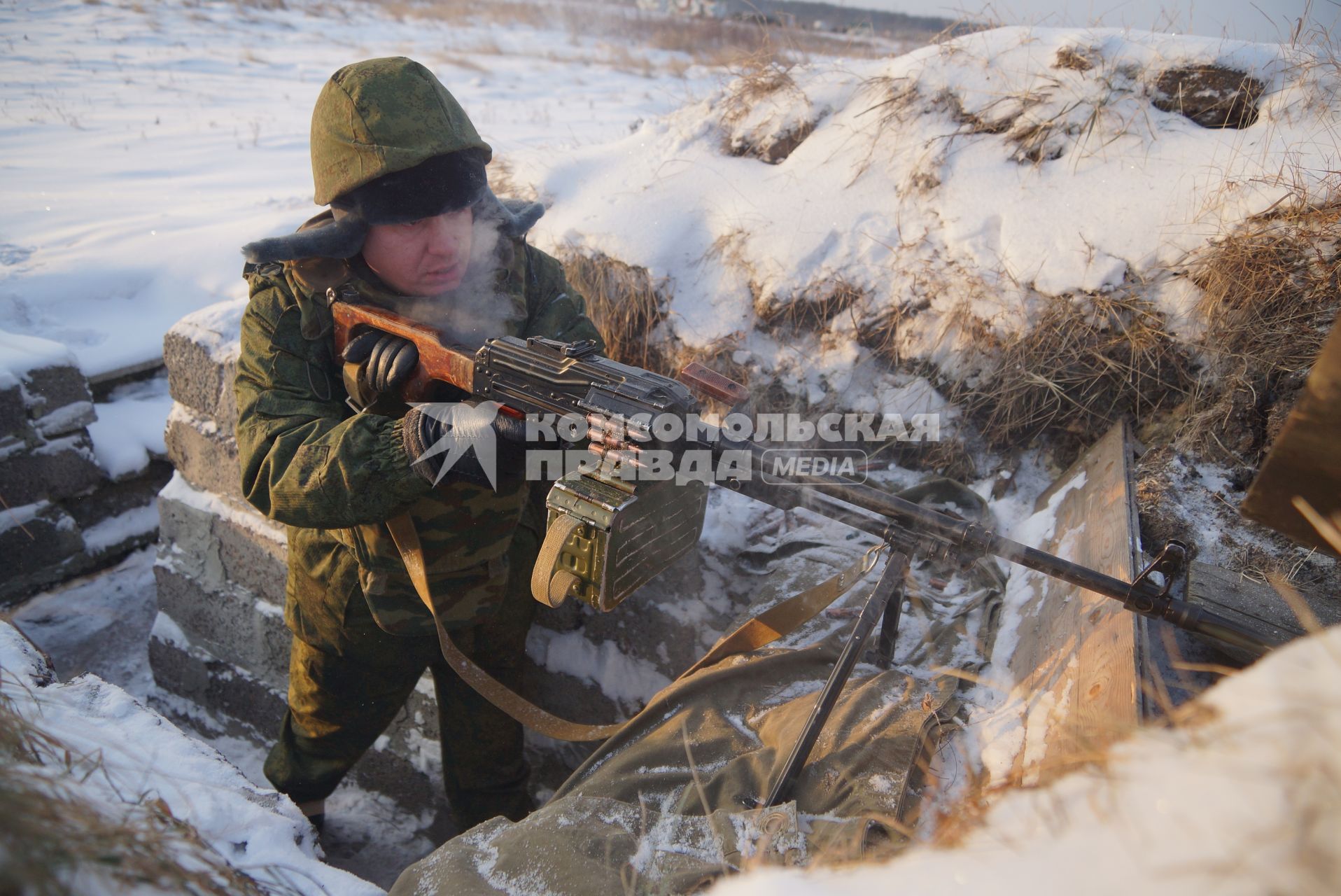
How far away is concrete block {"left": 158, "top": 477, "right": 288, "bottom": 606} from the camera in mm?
3568

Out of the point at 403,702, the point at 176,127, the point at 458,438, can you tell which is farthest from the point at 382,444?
the point at 176,127

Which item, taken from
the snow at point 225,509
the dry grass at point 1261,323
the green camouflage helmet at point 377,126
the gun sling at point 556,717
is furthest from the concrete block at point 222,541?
the dry grass at point 1261,323

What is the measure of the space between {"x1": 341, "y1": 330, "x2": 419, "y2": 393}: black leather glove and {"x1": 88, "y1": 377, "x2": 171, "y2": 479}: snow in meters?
3.13

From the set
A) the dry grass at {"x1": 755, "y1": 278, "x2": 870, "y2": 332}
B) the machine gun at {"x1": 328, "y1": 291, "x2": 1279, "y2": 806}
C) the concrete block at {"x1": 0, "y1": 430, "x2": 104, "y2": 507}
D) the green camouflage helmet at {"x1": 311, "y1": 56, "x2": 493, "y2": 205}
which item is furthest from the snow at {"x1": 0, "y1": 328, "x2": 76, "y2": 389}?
the dry grass at {"x1": 755, "y1": 278, "x2": 870, "y2": 332}

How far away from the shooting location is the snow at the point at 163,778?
1.14m

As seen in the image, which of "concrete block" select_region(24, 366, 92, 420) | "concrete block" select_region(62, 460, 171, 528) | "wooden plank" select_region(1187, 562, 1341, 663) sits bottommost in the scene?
"concrete block" select_region(62, 460, 171, 528)

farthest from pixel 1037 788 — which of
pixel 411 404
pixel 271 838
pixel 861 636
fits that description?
pixel 411 404

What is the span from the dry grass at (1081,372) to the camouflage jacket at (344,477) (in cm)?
172

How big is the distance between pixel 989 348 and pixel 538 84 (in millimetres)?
12067

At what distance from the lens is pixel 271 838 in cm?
132

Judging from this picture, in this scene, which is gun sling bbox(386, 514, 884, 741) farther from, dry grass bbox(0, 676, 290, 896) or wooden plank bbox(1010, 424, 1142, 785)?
dry grass bbox(0, 676, 290, 896)

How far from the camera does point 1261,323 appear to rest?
258cm

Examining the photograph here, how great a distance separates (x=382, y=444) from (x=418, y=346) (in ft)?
1.19

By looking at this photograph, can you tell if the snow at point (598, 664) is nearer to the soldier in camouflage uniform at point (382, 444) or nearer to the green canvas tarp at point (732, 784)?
the soldier in camouflage uniform at point (382, 444)
